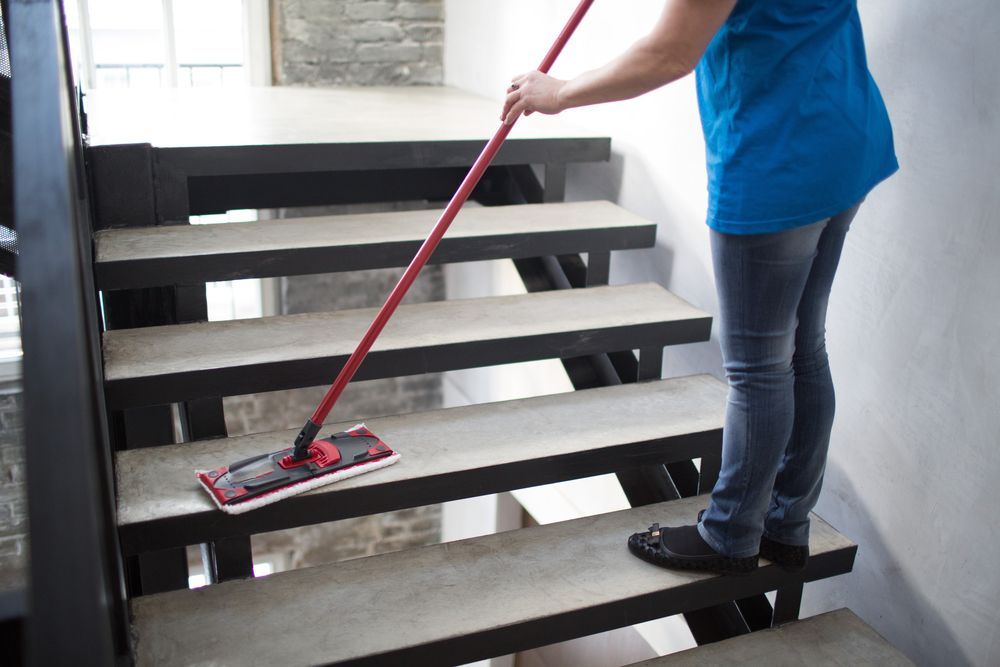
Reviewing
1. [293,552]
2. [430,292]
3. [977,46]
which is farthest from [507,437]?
[293,552]

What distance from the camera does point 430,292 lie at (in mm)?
4879

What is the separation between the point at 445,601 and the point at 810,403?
719 millimetres

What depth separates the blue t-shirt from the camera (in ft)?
4.18

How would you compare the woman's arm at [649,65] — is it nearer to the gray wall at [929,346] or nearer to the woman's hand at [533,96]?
the woman's hand at [533,96]

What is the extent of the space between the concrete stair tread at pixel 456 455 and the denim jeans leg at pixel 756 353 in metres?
0.35

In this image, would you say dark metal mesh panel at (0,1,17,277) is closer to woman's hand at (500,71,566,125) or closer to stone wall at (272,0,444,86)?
woman's hand at (500,71,566,125)

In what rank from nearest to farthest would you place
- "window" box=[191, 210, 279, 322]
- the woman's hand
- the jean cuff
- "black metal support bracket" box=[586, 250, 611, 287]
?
the woman's hand < the jean cuff < "black metal support bracket" box=[586, 250, 611, 287] < "window" box=[191, 210, 279, 322]

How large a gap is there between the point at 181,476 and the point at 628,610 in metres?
0.85

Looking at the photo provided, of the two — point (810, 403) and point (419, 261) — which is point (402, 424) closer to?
point (419, 261)

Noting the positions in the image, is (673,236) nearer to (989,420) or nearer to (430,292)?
(989,420)

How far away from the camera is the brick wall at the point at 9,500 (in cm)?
320

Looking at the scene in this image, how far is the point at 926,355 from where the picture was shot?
167 cm

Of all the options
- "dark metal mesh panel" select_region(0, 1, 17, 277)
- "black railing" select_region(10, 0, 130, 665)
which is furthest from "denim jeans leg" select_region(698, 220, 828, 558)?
"dark metal mesh panel" select_region(0, 1, 17, 277)

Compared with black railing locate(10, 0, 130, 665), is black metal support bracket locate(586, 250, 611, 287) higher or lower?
lower
